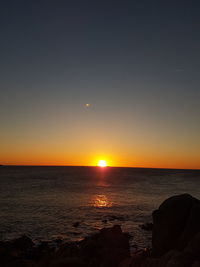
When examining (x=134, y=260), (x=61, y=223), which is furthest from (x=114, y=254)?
(x=61, y=223)

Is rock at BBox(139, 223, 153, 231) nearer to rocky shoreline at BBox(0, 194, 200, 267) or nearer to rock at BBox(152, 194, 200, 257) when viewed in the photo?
rocky shoreline at BBox(0, 194, 200, 267)

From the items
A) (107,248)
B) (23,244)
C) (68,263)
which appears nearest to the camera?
(68,263)

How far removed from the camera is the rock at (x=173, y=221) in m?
19.0

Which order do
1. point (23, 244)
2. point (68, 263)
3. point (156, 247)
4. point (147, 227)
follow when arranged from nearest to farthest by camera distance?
point (68, 263) < point (156, 247) < point (23, 244) < point (147, 227)

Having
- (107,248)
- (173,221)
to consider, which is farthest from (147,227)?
(173,221)

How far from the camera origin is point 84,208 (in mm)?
57031

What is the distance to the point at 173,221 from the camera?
20438 mm

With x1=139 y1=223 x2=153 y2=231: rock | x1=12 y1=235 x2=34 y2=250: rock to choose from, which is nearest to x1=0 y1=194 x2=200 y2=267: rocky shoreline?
x1=12 y1=235 x2=34 y2=250: rock

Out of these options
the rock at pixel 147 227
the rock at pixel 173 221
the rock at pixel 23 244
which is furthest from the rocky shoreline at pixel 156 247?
the rock at pixel 147 227

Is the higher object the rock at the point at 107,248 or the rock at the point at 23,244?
the rock at the point at 107,248

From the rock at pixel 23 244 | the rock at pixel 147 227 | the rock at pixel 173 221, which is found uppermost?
the rock at pixel 173 221

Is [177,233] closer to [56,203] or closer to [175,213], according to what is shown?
[175,213]

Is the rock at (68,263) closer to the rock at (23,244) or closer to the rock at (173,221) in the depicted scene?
the rock at (173,221)

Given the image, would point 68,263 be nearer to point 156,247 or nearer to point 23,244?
point 156,247
